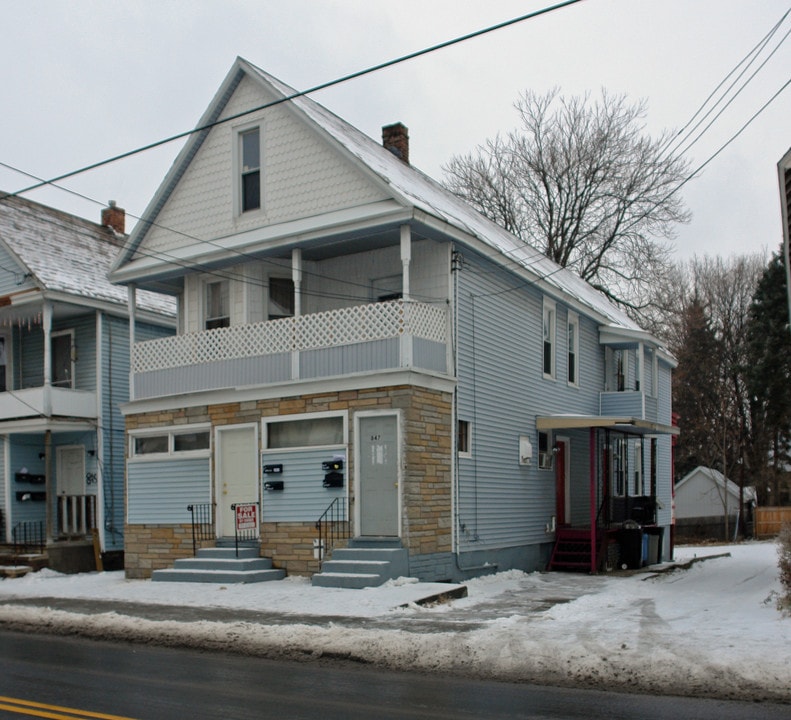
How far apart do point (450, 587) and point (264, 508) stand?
453 cm

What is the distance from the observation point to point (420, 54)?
488 inches

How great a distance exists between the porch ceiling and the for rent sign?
699 centimetres

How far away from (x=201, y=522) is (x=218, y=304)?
15.4ft

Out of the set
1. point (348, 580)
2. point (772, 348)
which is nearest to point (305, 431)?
point (348, 580)

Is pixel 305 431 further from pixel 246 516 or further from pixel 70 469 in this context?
pixel 70 469

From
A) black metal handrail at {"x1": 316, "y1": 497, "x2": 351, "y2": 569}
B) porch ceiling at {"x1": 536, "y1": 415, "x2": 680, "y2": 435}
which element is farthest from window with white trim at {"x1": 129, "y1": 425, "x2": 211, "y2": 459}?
porch ceiling at {"x1": 536, "y1": 415, "x2": 680, "y2": 435}

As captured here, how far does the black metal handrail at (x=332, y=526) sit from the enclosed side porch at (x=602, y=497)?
18.7 ft

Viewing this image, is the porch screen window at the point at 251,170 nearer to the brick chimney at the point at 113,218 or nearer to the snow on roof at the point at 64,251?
the snow on roof at the point at 64,251

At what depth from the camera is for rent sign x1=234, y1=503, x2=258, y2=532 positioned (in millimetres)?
17625

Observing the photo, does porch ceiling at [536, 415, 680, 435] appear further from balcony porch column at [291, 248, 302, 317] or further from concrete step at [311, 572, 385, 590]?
concrete step at [311, 572, 385, 590]

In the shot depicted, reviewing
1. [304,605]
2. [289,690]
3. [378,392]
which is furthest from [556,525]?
[289,690]

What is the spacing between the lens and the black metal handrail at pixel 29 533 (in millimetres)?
23797

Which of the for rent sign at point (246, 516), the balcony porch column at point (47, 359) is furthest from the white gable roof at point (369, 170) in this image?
the for rent sign at point (246, 516)

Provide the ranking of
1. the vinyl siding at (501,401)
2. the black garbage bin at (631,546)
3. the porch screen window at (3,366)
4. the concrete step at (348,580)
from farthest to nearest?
the porch screen window at (3,366) < the black garbage bin at (631,546) < the vinyl siding at (501,401) < the concrete step at (348,580)
